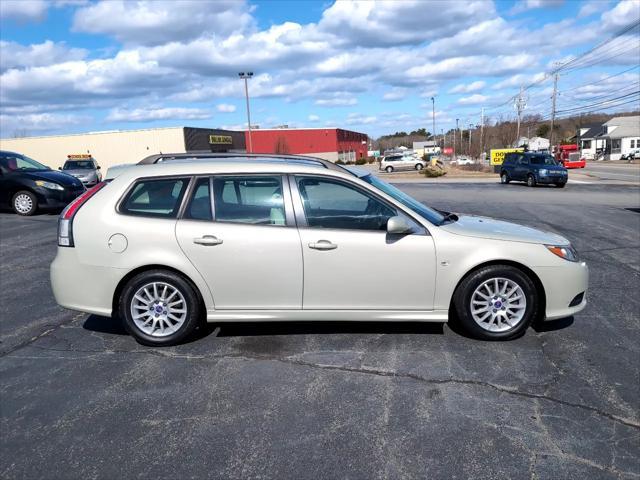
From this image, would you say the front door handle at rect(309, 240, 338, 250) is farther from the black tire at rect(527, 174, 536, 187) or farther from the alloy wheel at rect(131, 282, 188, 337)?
the black tire at rect(527, 174, 536, 187)

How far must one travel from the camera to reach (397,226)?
4266 mm

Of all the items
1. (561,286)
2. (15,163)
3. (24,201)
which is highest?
(15,163)

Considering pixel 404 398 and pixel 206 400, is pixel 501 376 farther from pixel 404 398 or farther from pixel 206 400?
pixel 206 400

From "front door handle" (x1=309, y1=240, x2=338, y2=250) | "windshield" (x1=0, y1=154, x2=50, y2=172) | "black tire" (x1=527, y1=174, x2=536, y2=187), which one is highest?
"windshield" (x1=0, y1=154, x2=50, y2=172)

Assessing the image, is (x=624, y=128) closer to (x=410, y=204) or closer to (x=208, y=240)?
(x=410, y=204)

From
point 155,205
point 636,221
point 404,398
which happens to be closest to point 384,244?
point 404,398

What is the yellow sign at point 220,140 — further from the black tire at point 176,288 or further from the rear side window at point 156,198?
the black tire at point 176,288

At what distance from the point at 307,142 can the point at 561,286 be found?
8133cm

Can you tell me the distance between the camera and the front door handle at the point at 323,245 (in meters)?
4.33

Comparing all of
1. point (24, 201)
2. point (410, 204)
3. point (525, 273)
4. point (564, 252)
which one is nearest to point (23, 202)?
point (24, 201)

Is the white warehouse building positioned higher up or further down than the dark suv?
higher up

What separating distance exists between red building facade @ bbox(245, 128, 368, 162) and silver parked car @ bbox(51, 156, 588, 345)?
211ft

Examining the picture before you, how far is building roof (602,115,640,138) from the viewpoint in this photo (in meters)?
91.9

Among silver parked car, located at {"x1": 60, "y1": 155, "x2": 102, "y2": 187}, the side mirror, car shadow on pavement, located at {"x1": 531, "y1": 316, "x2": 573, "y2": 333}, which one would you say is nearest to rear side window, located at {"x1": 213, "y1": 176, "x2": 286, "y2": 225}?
the side mirror
